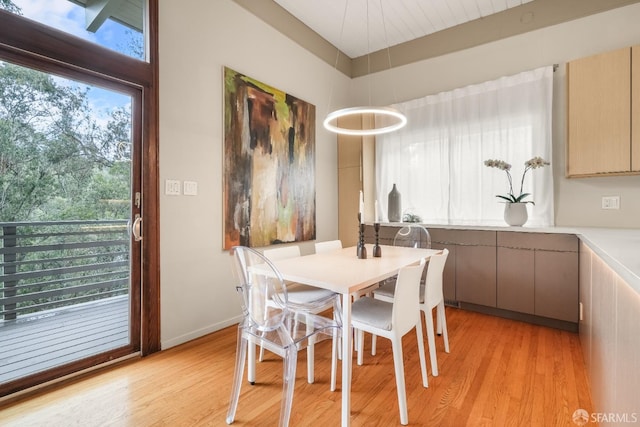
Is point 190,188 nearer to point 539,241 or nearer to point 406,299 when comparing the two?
point 406,299

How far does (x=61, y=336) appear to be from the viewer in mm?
1972

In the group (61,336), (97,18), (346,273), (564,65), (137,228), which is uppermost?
(564,65)

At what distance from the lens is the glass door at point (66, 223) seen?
1.74m

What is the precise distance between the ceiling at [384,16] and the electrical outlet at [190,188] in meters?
2.23

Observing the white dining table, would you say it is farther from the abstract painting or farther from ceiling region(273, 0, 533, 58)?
ceiling region(273, 0, 533, 58)

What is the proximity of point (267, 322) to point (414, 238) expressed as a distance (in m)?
1.79

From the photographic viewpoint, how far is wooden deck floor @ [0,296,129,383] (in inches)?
69.6

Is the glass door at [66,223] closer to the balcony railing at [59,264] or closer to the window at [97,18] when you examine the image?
the balcony railing at [59,264]

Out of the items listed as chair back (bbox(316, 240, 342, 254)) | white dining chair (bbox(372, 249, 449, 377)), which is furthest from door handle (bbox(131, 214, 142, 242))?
white dining chair (bbox(372, 249, 449, 377))

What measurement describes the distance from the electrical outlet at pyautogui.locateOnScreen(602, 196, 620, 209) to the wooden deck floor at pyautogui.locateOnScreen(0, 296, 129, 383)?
13.5 feet

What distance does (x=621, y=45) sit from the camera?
9.11 feet

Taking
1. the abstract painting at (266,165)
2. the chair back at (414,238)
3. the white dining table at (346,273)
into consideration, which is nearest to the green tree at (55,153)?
the abstract painting at (266,165)

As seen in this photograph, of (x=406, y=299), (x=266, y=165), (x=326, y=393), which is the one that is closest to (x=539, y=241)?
(x=406, y=299)

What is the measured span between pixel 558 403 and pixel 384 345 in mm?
1079
